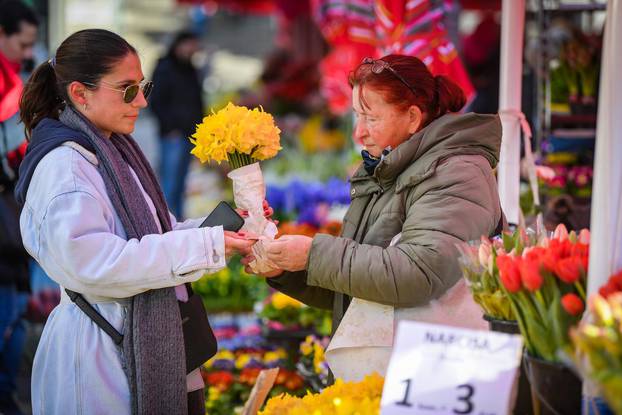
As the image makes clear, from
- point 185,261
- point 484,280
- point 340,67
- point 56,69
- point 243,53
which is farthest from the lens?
point 243,53

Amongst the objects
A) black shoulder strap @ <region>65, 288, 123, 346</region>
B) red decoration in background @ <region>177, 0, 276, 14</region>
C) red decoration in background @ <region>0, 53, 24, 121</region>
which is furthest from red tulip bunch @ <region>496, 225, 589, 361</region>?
red decoration in background @ <region>177, 0, 276, 14</region>

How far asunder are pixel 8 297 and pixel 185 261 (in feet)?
7.89

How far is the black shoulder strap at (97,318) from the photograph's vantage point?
2.82 meters

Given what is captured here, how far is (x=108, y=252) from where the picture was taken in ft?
8.76

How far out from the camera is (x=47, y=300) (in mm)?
6148

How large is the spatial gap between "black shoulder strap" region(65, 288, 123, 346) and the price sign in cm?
106

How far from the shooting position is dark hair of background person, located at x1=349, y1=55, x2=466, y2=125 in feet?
9.63

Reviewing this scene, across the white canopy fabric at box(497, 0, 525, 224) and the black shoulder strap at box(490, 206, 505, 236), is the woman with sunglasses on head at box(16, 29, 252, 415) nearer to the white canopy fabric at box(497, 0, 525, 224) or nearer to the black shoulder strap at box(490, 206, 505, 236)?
the black shoulder strap at box(490, 206, 505, 236)

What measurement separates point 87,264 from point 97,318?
0.24 meters

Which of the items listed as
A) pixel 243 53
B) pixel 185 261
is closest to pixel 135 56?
pixel 185 261

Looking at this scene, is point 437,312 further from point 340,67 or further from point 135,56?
point 340,67

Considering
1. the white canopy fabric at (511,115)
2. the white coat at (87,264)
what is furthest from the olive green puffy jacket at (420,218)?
the white canopy fabric at (511,115)

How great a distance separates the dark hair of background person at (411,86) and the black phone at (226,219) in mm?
540

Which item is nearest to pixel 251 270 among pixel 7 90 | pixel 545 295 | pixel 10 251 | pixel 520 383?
pixel 520 383
